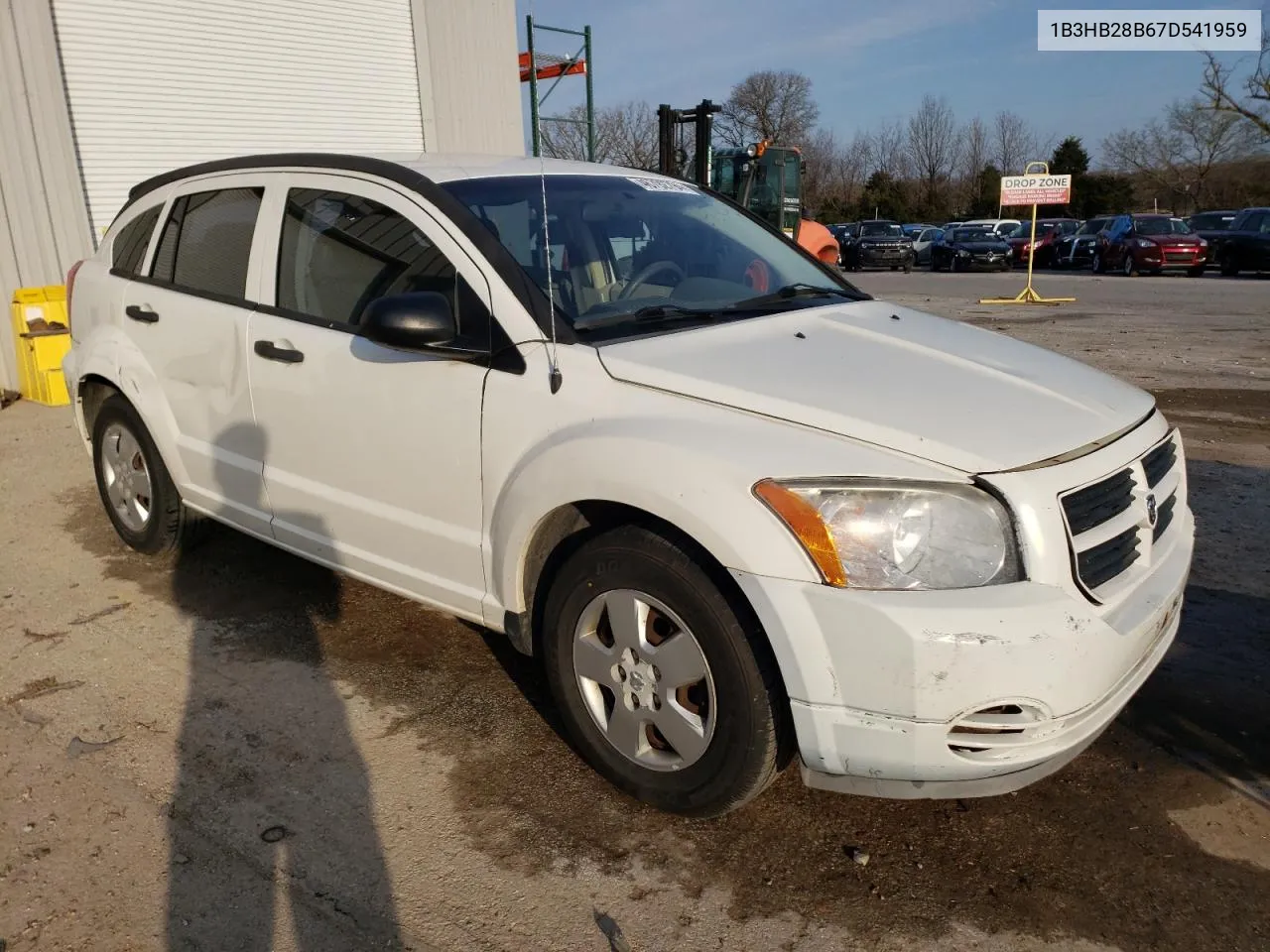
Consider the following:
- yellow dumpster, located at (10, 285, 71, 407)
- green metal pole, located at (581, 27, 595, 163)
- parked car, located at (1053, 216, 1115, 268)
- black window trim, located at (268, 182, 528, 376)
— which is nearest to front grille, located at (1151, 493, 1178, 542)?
black window trim, located at (268, 182, 528, 376)

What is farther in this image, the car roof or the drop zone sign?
the drop zone sign

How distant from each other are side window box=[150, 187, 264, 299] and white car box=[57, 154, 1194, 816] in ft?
0.06

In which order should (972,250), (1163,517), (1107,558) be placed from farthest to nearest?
(972,250), (1163,517), (1107,558)

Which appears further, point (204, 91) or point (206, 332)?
point (204, 91)

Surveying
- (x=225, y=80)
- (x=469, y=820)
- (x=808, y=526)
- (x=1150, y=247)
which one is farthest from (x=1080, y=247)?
(x=469, y=820)

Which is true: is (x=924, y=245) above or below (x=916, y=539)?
below

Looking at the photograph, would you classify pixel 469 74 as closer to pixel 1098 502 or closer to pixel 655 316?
pixel 655 316

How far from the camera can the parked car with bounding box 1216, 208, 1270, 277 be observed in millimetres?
21766

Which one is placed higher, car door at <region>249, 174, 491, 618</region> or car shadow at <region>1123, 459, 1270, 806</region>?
car door at <region>249, 174, 491, 618</region>

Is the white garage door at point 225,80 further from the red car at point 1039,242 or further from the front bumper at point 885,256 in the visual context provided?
the red car at point 1039,242

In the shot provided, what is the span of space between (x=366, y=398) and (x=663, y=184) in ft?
5.11

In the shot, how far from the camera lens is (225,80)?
35.0ft

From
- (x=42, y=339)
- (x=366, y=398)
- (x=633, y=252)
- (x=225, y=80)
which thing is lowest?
(x=42, y=339)

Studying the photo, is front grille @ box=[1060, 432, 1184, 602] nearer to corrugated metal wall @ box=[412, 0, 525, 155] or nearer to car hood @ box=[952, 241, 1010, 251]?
corrugated metal wall @ box=[412, 0, 525, 155]
